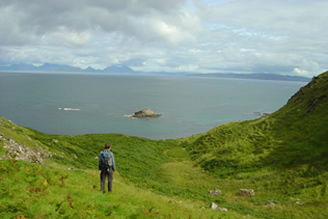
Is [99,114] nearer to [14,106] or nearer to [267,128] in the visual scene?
[14,106]

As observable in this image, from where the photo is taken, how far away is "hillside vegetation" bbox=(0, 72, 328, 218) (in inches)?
575

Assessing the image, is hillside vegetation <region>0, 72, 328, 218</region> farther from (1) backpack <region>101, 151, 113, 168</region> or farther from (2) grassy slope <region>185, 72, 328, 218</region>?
(1) backpack <region>101, 151, 113, 168</region>

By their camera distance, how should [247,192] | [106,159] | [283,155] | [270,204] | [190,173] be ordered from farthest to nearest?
[190,173] < [283,155] < [247,192] < [270,204] < [106,159]

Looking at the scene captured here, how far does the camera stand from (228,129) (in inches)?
2867

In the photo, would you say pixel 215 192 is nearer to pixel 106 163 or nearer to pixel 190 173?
pixel 190 173

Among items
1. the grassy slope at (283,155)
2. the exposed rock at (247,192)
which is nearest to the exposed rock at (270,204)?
the grassy slope at (283,155)

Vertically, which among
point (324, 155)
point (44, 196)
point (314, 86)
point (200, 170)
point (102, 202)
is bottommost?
point (200, 170)

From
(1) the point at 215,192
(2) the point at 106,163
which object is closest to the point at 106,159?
(2) the point at 106,163

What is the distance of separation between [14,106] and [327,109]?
185m

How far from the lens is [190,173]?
49.9m

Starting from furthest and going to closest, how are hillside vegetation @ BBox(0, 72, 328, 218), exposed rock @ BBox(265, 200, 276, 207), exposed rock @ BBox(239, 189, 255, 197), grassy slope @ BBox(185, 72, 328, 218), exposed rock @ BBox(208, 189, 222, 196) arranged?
exposed rock @ BBox(208, 189, 222, 196)
exposed rock @ BBox(239, 189, 255, 197)
grassy slope @ BBox(185, 72, 328, 218)
exposed rock @ BBox(265, 200, 276, 207)
hillside vegetation @ BBox(0, 72, 328, 218)

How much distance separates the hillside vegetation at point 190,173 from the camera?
14.6 metres

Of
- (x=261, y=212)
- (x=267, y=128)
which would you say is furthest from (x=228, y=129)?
(x=261, y=212)

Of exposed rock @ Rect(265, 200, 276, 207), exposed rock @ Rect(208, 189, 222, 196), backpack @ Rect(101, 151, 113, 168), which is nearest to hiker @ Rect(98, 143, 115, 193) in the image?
Result: backpack @ Rect(101, 151, 113, 168)
